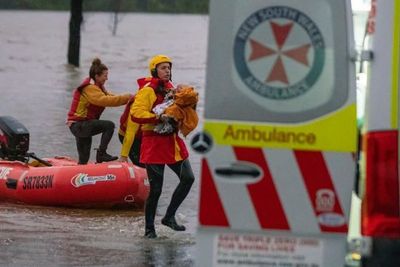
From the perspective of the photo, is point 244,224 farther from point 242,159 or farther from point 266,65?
point 266,65

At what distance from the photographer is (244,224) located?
5.18 metres

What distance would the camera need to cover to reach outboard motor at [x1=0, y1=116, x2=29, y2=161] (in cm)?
1266

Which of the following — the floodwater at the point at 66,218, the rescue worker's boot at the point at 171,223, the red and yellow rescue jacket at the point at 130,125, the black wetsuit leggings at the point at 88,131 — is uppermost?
the red and yellow rescue jacket at the point at 130,125

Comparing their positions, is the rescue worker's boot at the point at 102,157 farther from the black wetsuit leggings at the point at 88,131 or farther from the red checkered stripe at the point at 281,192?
the red checkered stripe at the point at 281,192

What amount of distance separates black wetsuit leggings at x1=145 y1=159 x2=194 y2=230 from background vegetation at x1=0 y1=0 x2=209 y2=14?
8898 cm

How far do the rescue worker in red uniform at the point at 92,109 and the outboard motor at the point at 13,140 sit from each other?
52 centimetres

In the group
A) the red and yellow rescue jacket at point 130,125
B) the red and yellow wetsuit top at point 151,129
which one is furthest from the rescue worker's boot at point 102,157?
the red and yellow wetsuit top at point 151,129

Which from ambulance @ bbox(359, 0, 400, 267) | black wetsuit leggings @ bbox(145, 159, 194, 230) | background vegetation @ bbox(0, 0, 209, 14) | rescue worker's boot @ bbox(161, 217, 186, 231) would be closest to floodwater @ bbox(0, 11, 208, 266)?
rescue worker's boot @ bbox(161, 217, 186, 231)

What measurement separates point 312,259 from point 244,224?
13.3 inches

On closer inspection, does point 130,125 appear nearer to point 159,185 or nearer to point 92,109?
point 159,185

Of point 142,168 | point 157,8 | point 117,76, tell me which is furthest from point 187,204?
point 157,8

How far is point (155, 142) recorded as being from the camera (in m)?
9.62

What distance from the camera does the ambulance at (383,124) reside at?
16.4 ft

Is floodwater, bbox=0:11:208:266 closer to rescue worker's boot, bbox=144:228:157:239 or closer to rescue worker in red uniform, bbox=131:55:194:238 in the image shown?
rescue worker's boot, bbox=144:228:157:239
